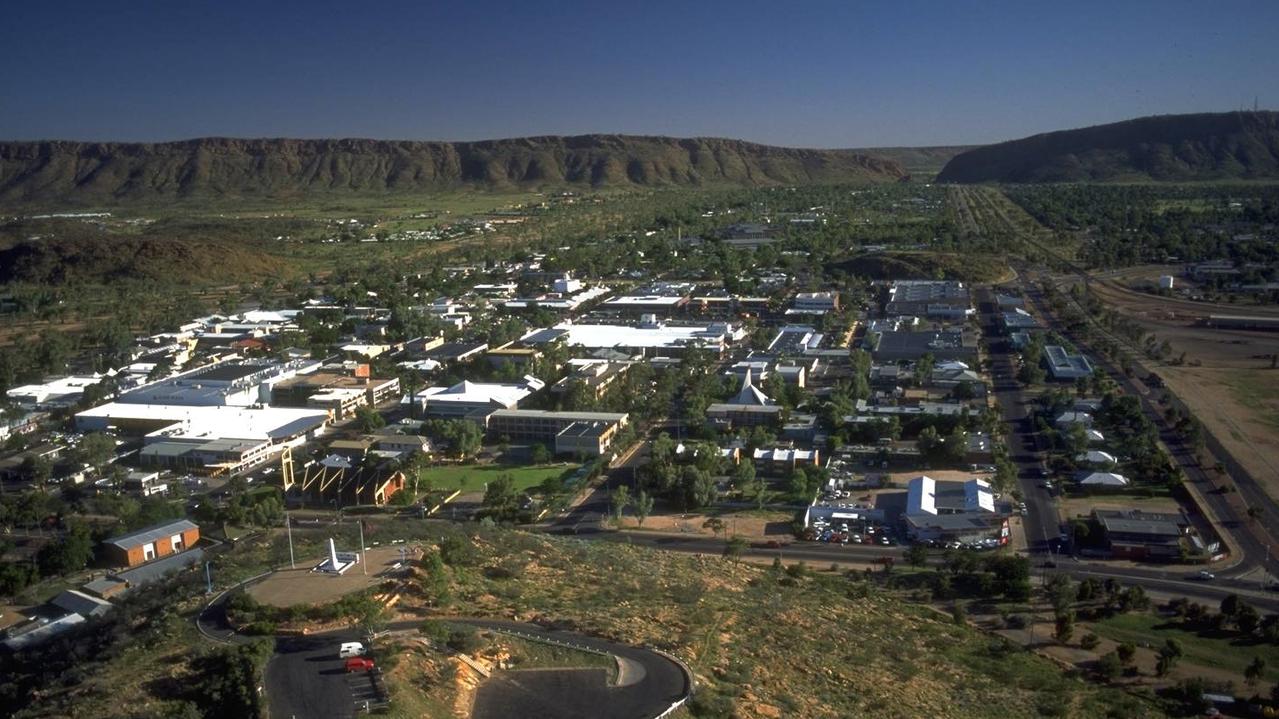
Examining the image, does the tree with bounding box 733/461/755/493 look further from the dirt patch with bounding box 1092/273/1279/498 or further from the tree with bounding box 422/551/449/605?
the dirt patch with bounding box 1092/273/1279/498

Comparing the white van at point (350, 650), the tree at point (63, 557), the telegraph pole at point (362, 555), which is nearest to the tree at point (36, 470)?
the tree at point (63, 557)

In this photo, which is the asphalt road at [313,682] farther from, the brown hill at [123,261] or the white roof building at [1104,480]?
the brown hill at [123,261]

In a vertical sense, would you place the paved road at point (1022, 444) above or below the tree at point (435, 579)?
below

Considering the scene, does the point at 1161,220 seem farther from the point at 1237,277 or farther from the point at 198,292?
the point at 198,292

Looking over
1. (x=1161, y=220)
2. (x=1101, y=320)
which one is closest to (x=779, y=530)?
(x=1101, y=320)

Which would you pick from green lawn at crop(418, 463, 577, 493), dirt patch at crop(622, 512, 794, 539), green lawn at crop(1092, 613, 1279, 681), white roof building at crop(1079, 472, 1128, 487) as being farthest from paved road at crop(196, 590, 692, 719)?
white roof building at crop(1079, 472, 1128, 487)

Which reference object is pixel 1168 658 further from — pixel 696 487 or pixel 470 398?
pixel 470 398
